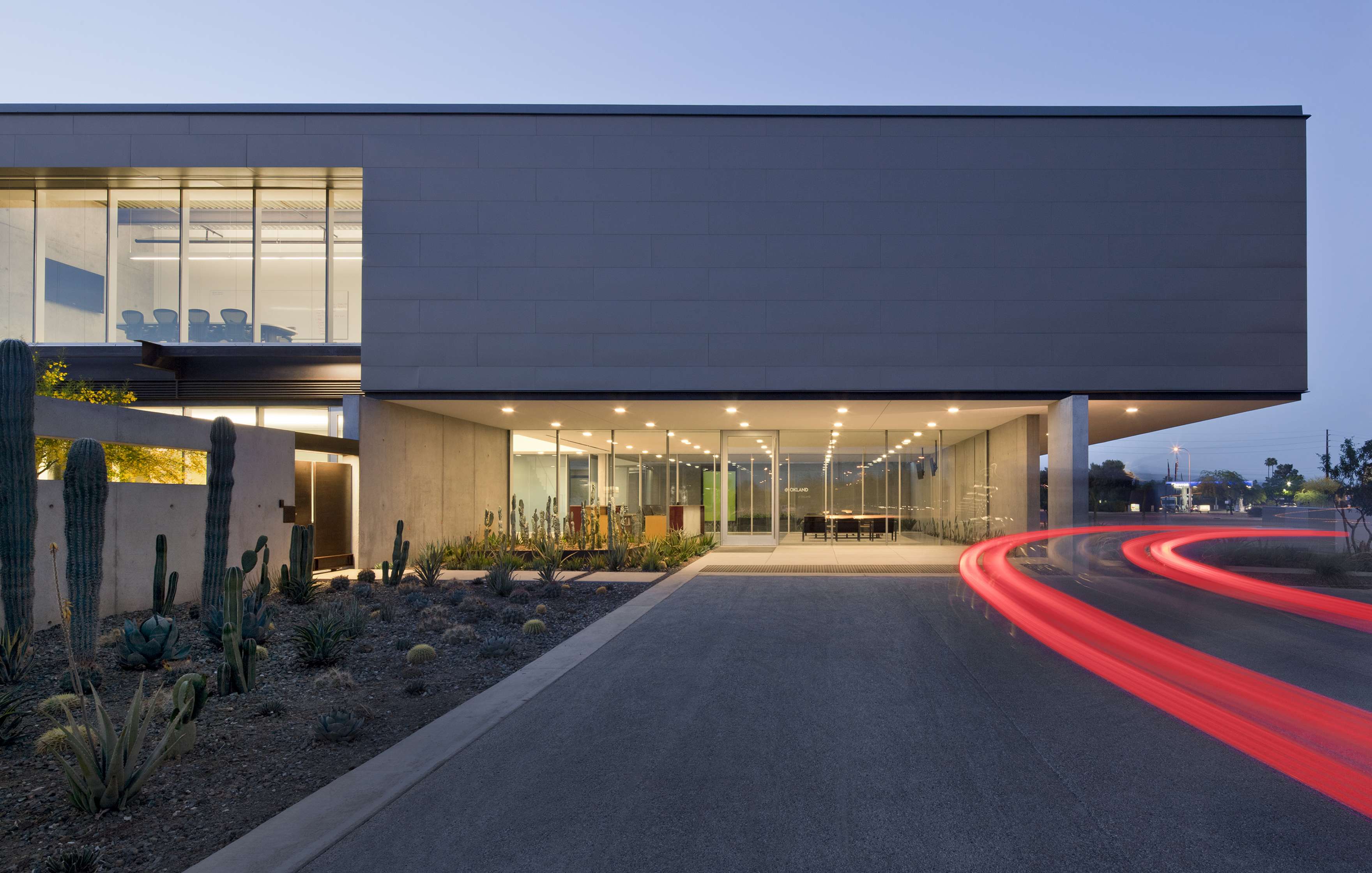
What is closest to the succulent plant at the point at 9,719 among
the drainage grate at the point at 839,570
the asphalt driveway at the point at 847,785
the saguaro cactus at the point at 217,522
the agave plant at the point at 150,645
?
the agave plant at the point at 150,645

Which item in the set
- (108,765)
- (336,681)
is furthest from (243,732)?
(108,765)

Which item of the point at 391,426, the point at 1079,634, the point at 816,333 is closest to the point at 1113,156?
the point at 816,333

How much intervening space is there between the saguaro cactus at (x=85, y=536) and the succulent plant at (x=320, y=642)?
1693mm

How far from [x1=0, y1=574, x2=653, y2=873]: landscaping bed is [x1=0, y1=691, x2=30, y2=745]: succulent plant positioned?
0.22ft

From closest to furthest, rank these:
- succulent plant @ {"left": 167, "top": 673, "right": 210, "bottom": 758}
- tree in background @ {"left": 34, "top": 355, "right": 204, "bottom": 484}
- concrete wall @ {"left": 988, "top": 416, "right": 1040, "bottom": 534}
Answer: succulent plant @ {"left": 167, "top": 673, "right": 210, "bottom": 758} → tree in background @ {"left": 34, "top": 355, "right": 204, "bottom": 484} → concrete wall @ {"left": 988, "top": 416, "right": 1040, "bottom": 534}

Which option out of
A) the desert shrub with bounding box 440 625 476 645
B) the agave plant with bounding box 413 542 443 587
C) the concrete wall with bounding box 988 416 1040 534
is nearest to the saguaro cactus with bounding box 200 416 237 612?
the desert shrub with bounding box 440 625 476 645

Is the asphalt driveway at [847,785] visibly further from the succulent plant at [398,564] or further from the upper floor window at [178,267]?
the upper floor window at [178,267]

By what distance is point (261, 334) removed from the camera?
645 inches

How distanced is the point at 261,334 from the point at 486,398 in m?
4.97

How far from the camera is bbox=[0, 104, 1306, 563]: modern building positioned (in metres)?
15.4

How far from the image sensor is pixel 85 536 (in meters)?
7.14

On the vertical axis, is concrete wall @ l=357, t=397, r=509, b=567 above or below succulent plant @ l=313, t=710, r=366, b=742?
above

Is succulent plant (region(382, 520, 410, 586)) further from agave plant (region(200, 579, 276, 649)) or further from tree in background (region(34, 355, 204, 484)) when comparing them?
agave plant (region(200, 579, 276, 649))

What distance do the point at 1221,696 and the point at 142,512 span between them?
40.1 feet
